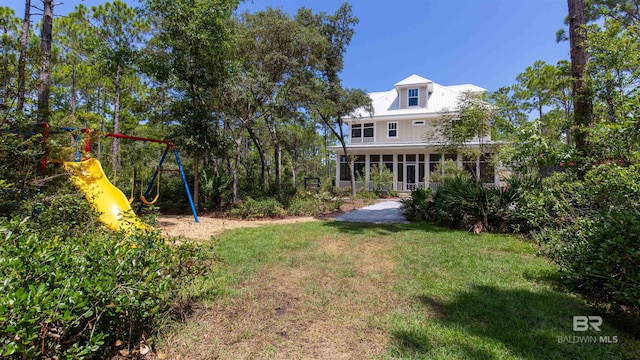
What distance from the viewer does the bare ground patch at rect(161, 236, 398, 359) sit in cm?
251

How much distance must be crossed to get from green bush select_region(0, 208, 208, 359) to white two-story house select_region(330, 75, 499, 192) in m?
18.2

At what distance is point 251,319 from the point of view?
3031 mm

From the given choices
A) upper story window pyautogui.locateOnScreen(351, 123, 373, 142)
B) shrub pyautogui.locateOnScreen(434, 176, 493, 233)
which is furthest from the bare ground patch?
upper story window pyautogui.locateOnScreen(351, 123, 373, 142)

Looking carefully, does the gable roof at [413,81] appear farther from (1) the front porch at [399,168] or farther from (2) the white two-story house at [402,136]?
(1) the front porch at [399,168]

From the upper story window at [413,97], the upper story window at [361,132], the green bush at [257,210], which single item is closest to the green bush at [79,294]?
the green bush at [257,210]

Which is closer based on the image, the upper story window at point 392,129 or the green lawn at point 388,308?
the green lawn at point 388,308

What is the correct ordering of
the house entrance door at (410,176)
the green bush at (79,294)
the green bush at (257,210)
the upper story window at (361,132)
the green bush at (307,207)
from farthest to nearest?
the upper story window at (361,132), the house entrance door at (410,176), the green bush at (307,207), the green bush at (257,210), the green bush at (79,294)

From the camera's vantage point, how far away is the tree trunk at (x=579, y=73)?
19.3ft

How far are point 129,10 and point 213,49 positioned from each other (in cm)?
1045

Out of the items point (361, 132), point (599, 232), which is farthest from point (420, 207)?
point (361, 132)

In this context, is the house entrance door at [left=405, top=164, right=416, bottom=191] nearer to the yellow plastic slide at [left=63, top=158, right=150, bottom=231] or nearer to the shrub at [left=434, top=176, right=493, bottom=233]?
the shrub at [left=434, top=176, right=493, bottom=233]

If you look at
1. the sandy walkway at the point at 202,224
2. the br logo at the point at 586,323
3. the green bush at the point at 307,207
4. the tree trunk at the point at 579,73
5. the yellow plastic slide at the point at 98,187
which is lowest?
the br logo at the point at 586,323

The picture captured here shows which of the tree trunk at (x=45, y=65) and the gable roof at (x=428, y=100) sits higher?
the gable roof at (x=428, y=100)

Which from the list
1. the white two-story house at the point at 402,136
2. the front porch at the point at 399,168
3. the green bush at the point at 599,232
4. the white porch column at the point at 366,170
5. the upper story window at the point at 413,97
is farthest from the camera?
the upper story window at the point at 413,97
